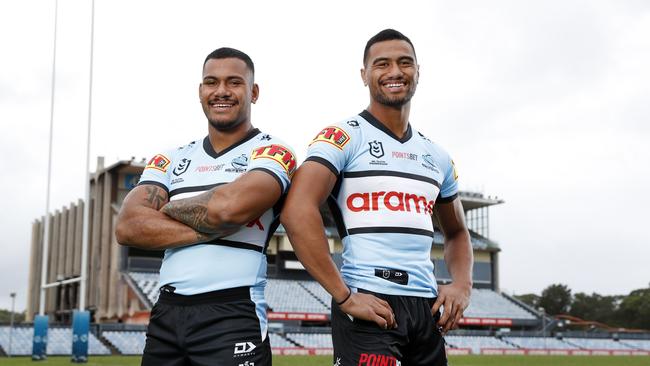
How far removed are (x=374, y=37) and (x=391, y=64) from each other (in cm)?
22

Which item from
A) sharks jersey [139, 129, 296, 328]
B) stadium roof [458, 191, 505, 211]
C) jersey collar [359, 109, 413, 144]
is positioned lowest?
sharks jersey [139, 129, 296, 328]

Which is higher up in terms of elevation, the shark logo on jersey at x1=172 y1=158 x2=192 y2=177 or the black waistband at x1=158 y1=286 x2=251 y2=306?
the shark logo on jersey at x1=172 y1=158 x2=192 y2=177

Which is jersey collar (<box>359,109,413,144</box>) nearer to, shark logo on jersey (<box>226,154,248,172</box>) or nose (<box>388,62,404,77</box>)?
nose (<box>388,62,404,77</box>)

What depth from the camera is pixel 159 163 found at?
4195mm

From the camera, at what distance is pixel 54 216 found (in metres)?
61.6

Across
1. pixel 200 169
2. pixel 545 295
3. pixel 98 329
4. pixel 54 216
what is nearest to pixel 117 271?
pixel 98 329

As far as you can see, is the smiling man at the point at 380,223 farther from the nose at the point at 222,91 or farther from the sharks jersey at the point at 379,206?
the nose at the point at 222,91

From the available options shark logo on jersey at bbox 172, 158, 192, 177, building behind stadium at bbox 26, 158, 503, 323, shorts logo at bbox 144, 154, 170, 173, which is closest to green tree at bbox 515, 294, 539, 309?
building behind stadium at bbox 26, 158, 503, 323

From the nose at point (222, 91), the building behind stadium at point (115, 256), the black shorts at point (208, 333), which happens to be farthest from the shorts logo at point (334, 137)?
the building behind stadium at point (115, 256)

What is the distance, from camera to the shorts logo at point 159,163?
416cm

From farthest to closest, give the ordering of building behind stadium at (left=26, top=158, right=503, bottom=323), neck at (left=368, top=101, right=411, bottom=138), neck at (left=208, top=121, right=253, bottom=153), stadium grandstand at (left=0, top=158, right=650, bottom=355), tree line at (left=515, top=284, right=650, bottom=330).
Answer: tree line at (left=515, top=284, right=650, bottom=330) → building behind stadium at (left=26, top=158, right=503, bottom=323) → stadium grandstand at (left=0, top=158, right=650, bottom=355) → neck at (left=208, top=121, right=253, bottom=153) → neck at (left=368, top=101, right=411, bottom=138)

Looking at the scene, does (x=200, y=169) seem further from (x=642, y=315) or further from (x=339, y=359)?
(x=642, y=315)

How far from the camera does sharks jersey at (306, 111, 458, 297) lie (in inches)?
143

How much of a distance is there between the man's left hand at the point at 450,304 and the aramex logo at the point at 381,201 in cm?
47
